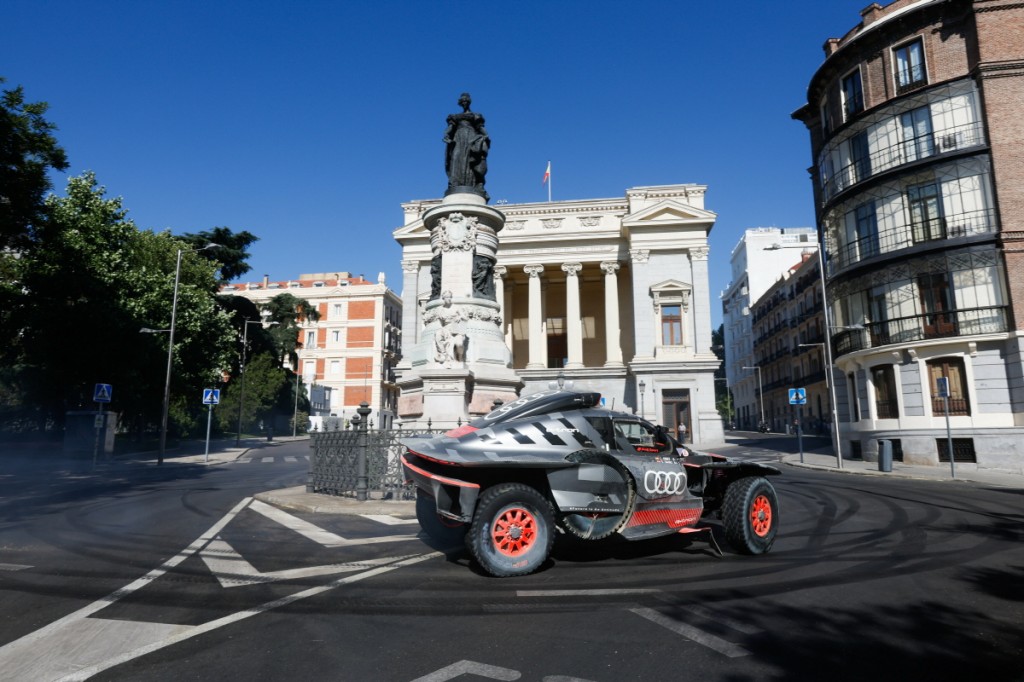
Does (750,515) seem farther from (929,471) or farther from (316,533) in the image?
(929,471)

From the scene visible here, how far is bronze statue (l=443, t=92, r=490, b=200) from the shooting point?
15367 mm

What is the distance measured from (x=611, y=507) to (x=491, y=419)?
5.19 feet

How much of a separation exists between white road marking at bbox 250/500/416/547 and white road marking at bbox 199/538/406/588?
106 cm

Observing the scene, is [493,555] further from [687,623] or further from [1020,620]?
[1020,620]

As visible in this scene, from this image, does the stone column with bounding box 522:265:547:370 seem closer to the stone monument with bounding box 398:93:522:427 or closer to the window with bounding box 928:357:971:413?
the window with bounding box 928:357:971:413

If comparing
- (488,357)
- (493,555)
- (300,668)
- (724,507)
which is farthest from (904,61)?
(300,668)

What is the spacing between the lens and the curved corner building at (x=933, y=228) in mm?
22203

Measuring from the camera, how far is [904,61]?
83.4 ft

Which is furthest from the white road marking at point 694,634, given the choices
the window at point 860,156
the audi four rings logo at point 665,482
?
the window at point 860,156

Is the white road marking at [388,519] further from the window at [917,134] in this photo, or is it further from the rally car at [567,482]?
the window at [917,134]

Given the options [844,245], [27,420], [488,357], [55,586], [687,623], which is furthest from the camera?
[27,420]

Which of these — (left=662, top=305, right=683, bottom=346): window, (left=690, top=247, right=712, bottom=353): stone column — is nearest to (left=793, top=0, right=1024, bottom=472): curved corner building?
(left=690, top=247, right=712, bottom=353): stone column

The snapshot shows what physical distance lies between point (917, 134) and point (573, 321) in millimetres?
28624

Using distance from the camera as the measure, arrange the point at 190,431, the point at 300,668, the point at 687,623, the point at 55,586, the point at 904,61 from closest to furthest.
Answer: the point at 300,668 → the point at 687,623 → the point at 55,586 → the point at 904,61 → the point at 190,431
